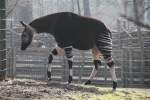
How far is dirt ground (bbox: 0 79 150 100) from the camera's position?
7.27m

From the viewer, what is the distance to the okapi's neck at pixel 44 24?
30.7ft

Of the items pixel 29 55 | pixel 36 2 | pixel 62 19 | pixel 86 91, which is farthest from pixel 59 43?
pixel 36 2

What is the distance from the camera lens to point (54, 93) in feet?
25.4

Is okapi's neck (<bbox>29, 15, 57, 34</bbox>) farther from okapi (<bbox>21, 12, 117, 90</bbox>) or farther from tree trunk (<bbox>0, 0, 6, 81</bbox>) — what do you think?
tree trunk (<bbox>0, 0, 6, 81</bbox>)

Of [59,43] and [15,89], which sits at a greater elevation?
[59,43]

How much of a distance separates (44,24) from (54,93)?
2.34 meters

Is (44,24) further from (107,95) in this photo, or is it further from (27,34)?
(107,95)

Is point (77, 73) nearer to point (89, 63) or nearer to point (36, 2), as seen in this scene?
point (89, 63)

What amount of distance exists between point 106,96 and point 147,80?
603 centimetres

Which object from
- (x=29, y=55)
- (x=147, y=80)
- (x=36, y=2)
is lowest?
(x=147, y=80)

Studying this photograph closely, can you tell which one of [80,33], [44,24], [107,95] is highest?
[44,24]

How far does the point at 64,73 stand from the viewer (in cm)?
1389

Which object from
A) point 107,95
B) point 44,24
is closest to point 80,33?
point 44,24

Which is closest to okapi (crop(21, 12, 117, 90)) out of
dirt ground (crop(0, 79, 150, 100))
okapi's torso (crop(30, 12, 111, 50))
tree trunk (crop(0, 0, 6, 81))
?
okapi's torso (crop(30, 12, 111, 50))
